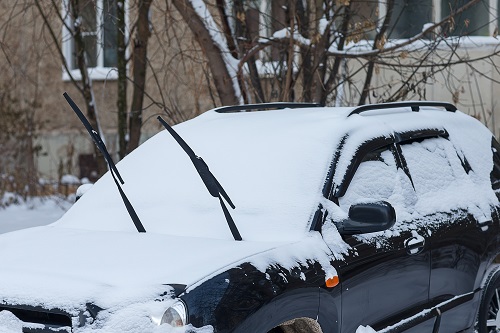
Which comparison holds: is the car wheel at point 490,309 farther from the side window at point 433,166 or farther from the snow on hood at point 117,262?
the snow on hood at point 117,262

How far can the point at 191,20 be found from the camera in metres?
8.97

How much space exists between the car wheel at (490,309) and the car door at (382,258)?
76 centimetres

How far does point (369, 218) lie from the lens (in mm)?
4543

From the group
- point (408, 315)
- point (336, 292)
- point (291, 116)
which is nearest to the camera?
point (336, 292)

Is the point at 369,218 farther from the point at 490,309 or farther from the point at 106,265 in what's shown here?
the point at 490,309

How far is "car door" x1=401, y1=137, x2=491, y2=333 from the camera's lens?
209 inches

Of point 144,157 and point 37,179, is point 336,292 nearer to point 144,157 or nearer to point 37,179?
point 144,157

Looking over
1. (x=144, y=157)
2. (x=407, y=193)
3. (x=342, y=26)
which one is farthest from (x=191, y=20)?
(x=407, y=193)

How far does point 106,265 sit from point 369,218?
1.24 meters

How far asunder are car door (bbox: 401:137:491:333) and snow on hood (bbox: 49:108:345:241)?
0.65 metres

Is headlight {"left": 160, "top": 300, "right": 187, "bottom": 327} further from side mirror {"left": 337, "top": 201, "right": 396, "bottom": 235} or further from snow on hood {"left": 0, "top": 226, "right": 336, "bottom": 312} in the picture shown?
side mirror {"left": 337, "top": 201, "right": 396, "bottom": 235}

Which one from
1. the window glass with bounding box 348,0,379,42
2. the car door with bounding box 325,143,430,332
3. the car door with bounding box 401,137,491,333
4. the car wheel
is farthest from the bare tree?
the car door with bounding box 325,143,430,332

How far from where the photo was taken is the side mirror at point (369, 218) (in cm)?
452

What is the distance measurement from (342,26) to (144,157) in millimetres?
4358
